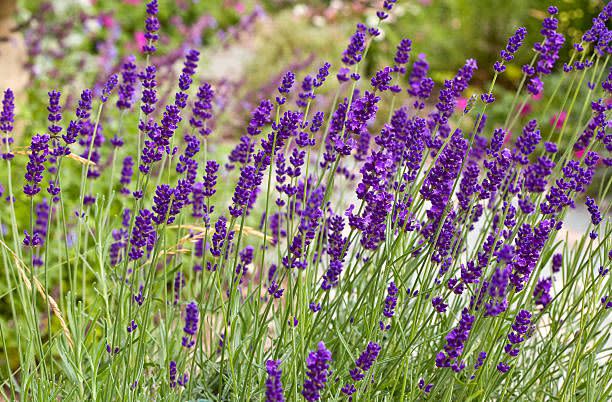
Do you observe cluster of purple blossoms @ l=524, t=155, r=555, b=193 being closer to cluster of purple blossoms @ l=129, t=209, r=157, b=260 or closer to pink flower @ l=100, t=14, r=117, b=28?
cluster of purple blossoms @ l=129, t=209, r=157, b=260

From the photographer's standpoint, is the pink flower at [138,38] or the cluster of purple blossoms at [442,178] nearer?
the cluster of purple blossoms at [442,178]

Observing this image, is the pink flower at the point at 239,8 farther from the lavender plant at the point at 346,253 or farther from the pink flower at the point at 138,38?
the lavender plant at the point at 346,253

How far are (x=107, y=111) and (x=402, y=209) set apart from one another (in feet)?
11.2

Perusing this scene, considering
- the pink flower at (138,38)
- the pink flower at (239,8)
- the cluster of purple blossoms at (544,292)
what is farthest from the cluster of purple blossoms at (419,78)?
the pink flower at (239,8)

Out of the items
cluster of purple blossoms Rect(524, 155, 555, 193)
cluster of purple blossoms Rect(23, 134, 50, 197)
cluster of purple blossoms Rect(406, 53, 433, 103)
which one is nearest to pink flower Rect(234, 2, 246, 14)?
cluster of purple blossoms Rect(406, 53, 433, 103)

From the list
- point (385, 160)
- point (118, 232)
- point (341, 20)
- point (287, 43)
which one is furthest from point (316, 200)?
point (341, 20)

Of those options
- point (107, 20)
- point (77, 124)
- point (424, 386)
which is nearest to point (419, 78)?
point (424, 386)

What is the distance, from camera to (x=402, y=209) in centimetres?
193

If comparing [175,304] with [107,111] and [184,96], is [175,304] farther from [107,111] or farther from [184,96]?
[107,111]

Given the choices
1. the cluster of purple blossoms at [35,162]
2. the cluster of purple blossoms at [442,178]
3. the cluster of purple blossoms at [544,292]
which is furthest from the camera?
the cluster of purple blossoms at [544,292]

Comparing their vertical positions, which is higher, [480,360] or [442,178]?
[442,178]

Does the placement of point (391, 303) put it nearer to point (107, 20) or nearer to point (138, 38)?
point (107, 20)

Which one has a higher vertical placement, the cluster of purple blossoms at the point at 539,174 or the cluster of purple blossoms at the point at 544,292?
the cluster of purple blossoms at the point at 539,174

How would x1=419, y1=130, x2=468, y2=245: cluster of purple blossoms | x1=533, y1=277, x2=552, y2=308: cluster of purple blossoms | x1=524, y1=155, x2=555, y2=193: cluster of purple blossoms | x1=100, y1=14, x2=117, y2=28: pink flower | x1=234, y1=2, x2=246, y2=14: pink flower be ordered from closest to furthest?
1. x1=524, y1=155, x2=555, y2=193: cluster of purple blossoms
2. x1=419, y1=130, x2=468, y2=245: cluster of purple blossoms
3. x1=533, y1=277, x2=552, y2=308: cluster of purple blossoms
4. x1=100, y1=14, x2=117, y2=28: pink flower
5. x1=234, y1=2, x2=246, y2=14: pink flower
